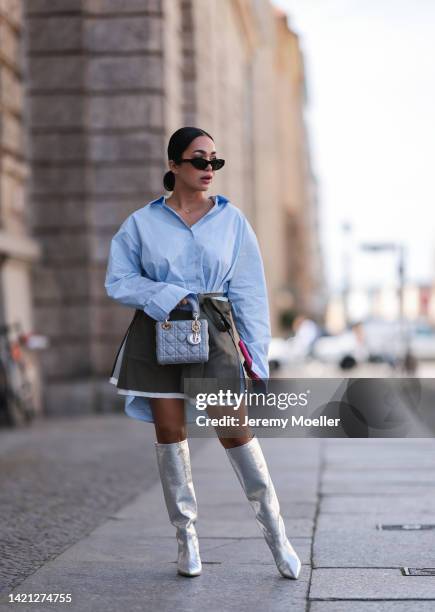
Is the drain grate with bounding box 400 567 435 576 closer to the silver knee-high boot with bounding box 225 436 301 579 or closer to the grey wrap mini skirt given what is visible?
the silver knee-high boot with bounding box 225 436 301 579

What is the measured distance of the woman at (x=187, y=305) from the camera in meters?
4.57

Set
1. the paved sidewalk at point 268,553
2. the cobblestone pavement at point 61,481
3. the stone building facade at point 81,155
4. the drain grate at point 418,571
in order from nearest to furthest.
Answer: the paved sidewalk at point 268,553 < the drain grate at point 418,571 < the cobblestone pavement at point 61,481 < the stone building facade at point 81,155

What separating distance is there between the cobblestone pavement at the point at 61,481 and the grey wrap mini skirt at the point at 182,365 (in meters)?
0.92

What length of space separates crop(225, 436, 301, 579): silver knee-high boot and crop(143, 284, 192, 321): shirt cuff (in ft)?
1.89

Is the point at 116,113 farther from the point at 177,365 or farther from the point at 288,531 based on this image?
the point at 177,365

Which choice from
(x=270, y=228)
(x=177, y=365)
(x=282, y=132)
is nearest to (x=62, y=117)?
(x=177, y=365)

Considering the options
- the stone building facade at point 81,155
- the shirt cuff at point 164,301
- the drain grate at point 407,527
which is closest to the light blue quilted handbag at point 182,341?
the shirt cuff at point 164,301

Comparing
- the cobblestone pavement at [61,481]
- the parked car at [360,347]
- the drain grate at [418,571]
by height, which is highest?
the drain grate at [418,571]

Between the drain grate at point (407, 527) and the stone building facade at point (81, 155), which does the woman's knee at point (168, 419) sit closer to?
the drain grate at point (407, 527)

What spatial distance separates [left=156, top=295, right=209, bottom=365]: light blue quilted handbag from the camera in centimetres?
446

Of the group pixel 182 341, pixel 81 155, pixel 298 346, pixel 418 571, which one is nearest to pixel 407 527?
pixel 418 571

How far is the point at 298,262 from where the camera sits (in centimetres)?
7131

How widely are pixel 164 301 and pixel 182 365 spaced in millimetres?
256

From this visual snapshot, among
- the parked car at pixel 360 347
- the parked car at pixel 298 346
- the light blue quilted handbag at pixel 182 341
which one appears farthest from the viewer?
the parked car at pixel 360 347
